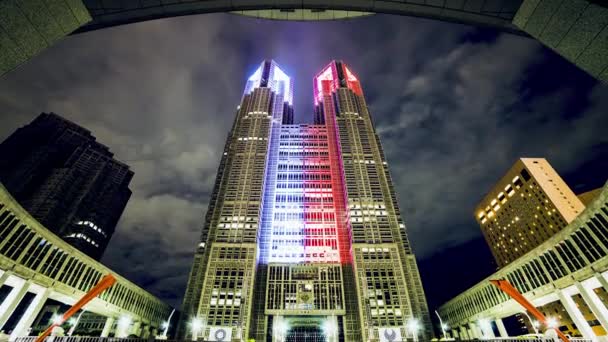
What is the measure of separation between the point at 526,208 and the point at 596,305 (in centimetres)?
6902

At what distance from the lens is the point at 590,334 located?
3219 centimetres

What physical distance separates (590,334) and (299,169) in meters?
89.1

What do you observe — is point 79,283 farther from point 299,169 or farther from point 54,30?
point 299,169

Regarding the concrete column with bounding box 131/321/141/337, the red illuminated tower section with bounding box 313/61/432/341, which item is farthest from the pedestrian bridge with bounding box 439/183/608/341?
the concrete column with bounding box 131/321/141/337

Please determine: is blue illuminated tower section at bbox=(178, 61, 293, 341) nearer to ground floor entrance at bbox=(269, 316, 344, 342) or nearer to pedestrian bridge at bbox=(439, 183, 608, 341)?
ground floor entrance at bbox=(269, 316, 344, 342)

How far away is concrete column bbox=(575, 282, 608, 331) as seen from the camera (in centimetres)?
3145

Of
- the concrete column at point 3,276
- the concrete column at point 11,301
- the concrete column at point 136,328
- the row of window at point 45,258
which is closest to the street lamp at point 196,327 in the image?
the concrete column at point 136,328

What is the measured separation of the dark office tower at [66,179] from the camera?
356ft

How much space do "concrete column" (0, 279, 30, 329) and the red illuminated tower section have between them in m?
65.4

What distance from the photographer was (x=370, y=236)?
81688 mm

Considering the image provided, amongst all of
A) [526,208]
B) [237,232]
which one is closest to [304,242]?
[237,232]

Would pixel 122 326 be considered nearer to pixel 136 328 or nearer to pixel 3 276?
pixel 136 328

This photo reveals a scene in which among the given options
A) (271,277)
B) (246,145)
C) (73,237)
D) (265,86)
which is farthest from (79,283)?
(265,86)

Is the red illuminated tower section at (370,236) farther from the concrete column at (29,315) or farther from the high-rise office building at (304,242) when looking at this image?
the concrete column at (29,315)
